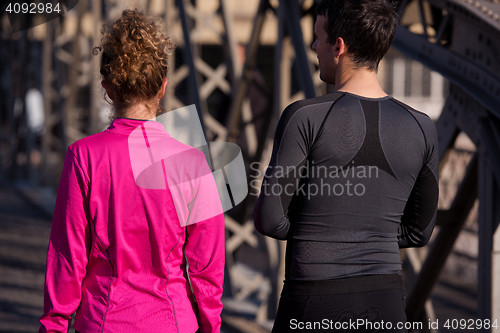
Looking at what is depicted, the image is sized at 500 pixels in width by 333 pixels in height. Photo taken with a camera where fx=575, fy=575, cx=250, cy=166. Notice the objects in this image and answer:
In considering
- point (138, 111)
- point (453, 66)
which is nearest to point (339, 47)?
point (138, 111)

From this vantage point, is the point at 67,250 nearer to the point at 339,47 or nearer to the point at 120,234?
the point at 120,234

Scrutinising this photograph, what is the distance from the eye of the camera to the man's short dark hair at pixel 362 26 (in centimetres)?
176

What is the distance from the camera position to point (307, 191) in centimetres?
177

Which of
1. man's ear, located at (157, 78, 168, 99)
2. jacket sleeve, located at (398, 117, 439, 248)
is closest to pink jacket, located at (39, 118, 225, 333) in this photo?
man's ear, located at (157, 78, 168, 99)

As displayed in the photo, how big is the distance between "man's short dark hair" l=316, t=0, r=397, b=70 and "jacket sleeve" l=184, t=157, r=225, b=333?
62 centimetres

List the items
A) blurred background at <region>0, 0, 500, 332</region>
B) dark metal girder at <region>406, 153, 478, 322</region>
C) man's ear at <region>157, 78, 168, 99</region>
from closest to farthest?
1. man's ear at <region>157, 78, 168, 99</region>
2. blurred background at <region>0, 0, 500, 332</region>
3. dark metal girder at <region>406, 153, 478, 322</region>

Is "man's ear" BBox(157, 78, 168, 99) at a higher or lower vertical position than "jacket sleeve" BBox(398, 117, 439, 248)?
higher

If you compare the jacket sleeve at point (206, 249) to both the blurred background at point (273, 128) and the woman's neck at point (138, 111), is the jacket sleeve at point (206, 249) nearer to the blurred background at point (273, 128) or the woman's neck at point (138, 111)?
the woman's neck at point (138, 111)

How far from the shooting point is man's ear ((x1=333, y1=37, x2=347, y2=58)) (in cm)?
178

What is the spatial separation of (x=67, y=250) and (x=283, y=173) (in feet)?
2.47

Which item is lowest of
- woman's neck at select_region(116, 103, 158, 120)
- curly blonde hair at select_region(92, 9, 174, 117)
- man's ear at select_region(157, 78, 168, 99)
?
woman's neck at select_region(116, 103, 158, 120)

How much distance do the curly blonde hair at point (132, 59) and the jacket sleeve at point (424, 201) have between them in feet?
2.94

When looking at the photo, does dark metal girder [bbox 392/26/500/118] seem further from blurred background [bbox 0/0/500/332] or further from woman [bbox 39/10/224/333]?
woman [bbox 39/10/224/333]

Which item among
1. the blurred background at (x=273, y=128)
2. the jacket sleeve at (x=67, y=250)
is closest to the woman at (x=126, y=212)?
the jacket sleeve at (x=67, y=250)
